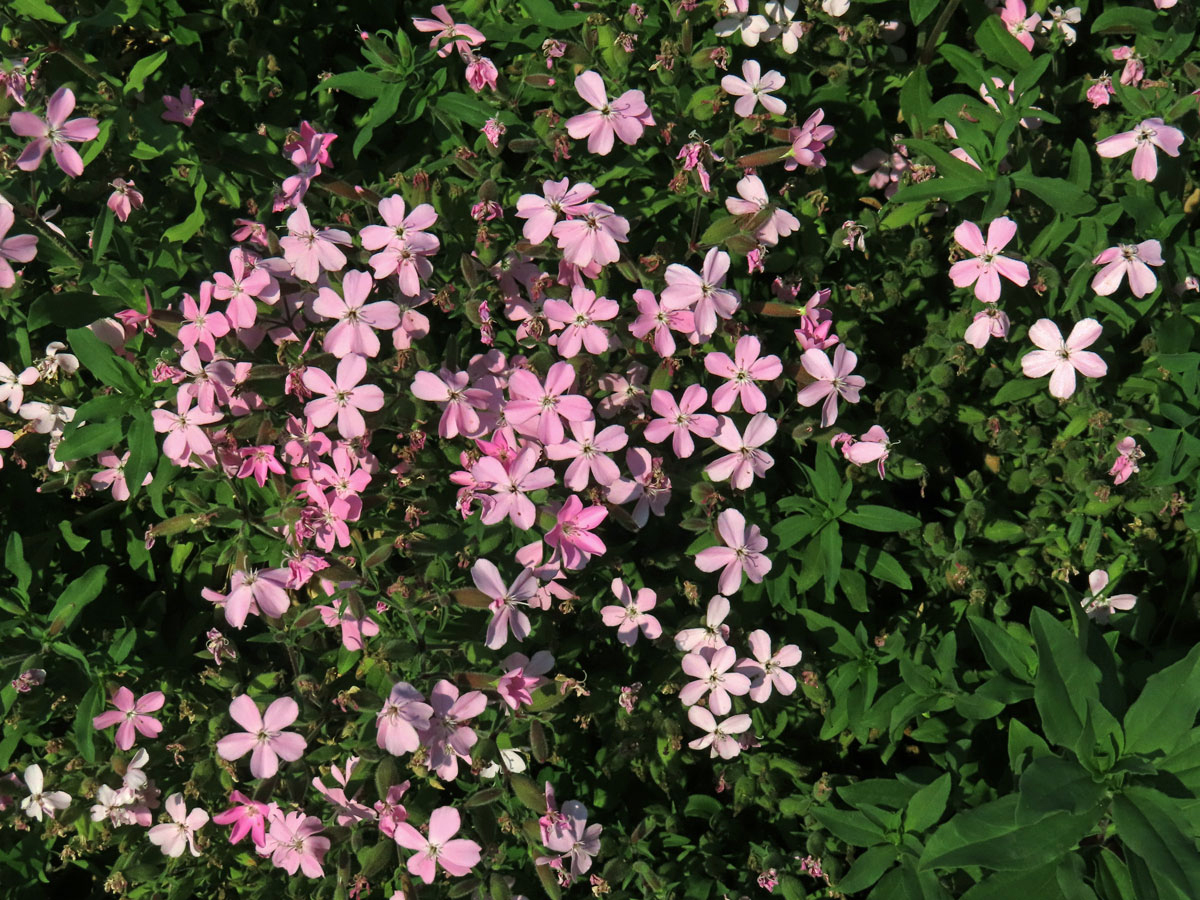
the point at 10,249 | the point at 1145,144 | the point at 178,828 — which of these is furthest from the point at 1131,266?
the point at 178,828

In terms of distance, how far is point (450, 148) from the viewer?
266cm

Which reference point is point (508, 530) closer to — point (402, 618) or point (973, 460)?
point (402, 618)

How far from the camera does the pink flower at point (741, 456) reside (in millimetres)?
2193

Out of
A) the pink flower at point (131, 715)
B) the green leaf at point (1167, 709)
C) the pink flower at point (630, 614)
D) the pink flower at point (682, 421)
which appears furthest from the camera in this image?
the pink flower at point (131, 715)

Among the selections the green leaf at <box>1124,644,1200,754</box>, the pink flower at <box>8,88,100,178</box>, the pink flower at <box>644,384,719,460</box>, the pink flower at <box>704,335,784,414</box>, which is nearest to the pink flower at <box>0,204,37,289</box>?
the pink flower at <box>8,88,100,178</box>

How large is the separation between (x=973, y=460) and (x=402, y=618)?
5.88ft

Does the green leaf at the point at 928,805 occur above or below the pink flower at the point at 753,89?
below

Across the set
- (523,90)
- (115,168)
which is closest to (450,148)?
(523,90)

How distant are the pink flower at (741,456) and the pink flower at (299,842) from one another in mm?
1253

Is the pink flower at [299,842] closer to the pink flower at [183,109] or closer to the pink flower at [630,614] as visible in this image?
the pink flower at [630,614]

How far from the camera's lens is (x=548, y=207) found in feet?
7.09

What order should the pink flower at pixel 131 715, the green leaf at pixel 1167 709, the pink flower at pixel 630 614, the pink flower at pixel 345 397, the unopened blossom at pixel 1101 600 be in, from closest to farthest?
the green leaf at pixel 1167 709 → the pink flower at pixel 345 397 → the pink flower at pixel 630 614 → the pink flower at pixel 131 715 → the unopened blossom at pixel 1101 600

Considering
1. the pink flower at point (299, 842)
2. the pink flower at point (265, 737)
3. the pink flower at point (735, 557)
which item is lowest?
the pink flower at point (299, 842)

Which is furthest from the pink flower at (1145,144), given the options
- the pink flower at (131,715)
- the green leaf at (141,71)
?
the pink flower at (131,715)
